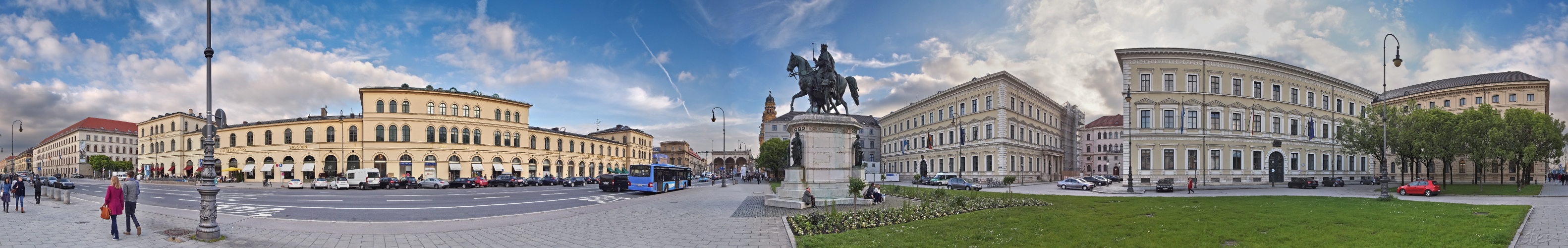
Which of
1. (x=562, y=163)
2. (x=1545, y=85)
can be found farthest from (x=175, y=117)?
(x=1545, y=85)

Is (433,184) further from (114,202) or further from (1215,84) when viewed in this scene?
(1215,84)

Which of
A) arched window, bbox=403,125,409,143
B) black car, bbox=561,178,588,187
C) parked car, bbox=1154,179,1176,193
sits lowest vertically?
black car, bbox=561,178,588,187

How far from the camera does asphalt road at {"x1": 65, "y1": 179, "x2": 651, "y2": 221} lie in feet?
58.7

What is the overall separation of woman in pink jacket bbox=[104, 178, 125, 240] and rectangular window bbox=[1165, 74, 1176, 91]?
185 feet

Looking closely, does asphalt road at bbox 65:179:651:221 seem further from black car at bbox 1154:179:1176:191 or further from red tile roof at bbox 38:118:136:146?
red tile roof at bbox 38:118:136:146

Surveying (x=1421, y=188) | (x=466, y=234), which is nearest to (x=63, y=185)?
(x=466, y=234)

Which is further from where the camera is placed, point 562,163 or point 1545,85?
point 562,163

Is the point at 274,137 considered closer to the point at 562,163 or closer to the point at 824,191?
the point at 562,163

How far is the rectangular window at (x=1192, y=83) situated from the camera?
163 ft

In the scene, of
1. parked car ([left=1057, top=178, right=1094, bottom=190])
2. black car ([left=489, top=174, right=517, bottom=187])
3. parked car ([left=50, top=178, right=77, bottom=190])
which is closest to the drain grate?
black car ([left=489, top=174, right=517, bottom=187])

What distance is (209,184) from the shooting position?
36.2ft

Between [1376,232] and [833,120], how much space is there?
479 inches

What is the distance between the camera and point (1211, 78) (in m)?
49.8

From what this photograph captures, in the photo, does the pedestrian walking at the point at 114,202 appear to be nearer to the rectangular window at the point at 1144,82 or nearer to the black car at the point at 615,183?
the black car at the point at 615,183
